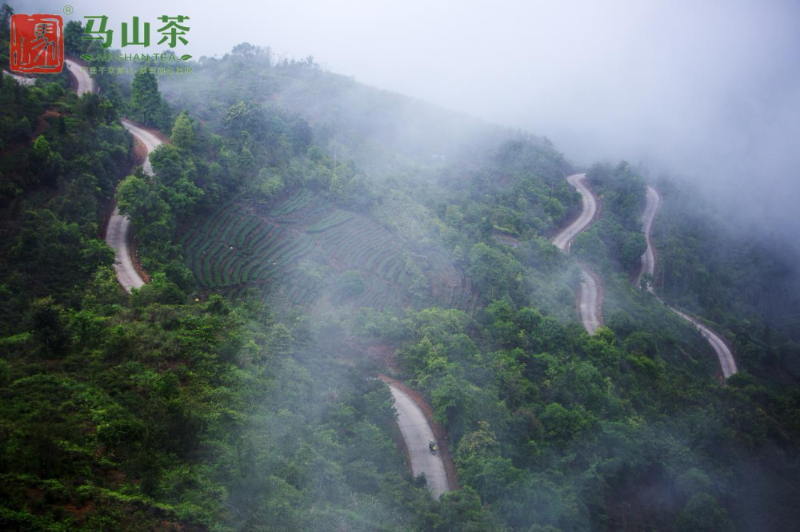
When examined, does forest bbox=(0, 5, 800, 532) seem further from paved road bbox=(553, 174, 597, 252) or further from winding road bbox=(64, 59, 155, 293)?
paved road bbox=(553, 174, 597, 252)

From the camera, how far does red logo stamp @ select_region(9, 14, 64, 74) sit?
89.9 feet

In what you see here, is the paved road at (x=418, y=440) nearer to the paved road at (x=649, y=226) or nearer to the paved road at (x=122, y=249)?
the paved road at (x=122, y=249)

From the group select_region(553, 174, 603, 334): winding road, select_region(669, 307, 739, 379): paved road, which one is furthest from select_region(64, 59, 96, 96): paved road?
select_region(669, 307, 739, 379): paved road

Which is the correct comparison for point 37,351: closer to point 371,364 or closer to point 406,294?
point 371,364

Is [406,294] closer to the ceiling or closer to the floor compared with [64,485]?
closer to the floor

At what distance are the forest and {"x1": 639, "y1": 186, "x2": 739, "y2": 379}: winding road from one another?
98 cm

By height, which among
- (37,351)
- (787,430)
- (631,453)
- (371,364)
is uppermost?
(37,351)

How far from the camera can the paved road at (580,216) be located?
49.0 meters

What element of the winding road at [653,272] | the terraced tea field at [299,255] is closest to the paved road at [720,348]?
the winding road at [653,272]

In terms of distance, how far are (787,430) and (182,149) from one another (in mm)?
40251

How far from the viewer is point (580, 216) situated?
5519 centimetres

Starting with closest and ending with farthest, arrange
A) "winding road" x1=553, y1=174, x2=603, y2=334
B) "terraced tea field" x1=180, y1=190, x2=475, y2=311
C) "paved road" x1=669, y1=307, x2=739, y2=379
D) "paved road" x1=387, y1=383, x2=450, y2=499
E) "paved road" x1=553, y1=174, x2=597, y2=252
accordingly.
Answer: "paved road" x1=387, y1=383, x2=450, y2=499
"terraced tea field" x1=180, y1=190, x2=475, y2=311
"winding road" x1=553, y1=174, x2=603, y2=334
"paved road" x1=669, y1=307, x2=739, y2=379
"paved road" x1=553, y1=174, x2=597, y2=252

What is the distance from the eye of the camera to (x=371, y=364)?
23422mm

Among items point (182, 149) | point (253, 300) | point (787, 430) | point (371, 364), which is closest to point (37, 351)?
point (253, 300)
